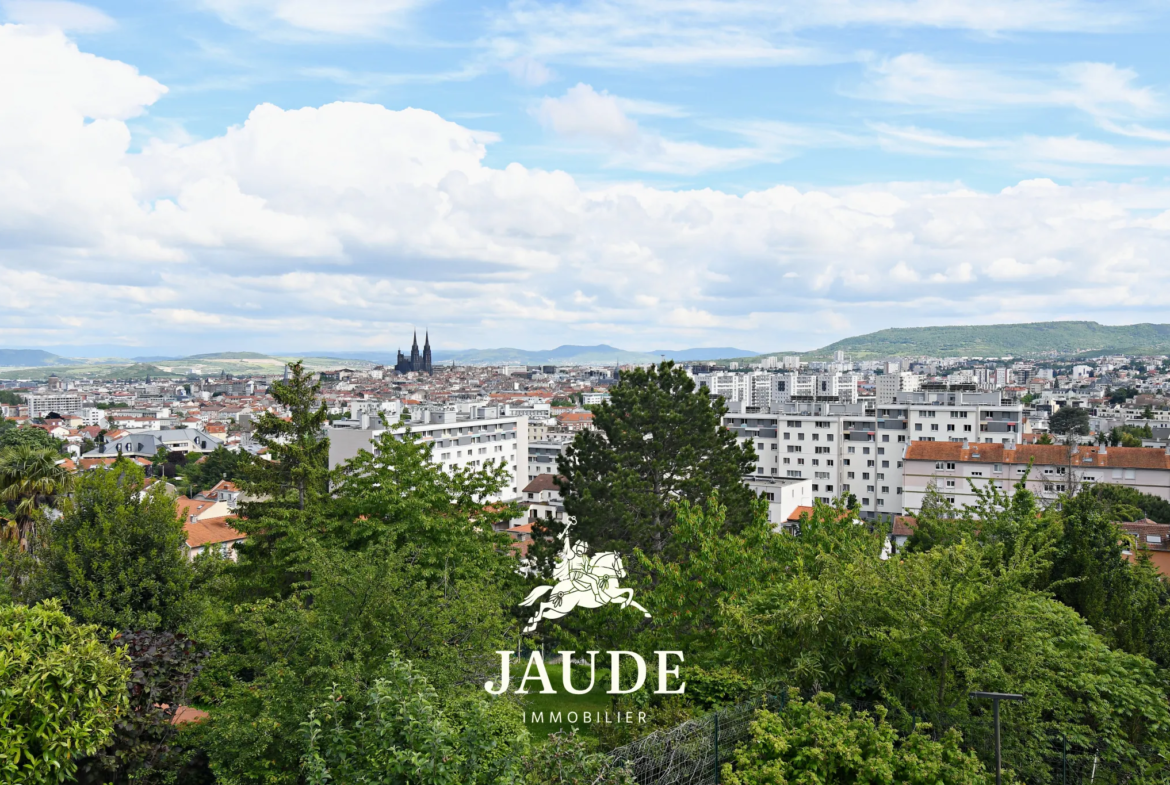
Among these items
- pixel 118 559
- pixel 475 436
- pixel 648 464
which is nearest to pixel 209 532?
pixel 648 464

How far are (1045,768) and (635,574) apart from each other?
8200 millimetres

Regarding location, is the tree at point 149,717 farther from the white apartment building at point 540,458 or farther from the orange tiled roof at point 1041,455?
the white apartment building at point 540,458

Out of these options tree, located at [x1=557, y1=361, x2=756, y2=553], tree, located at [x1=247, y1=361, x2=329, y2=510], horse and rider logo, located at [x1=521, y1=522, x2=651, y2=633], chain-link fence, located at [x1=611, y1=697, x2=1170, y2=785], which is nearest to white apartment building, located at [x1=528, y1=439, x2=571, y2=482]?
tree, located at [x1=557, y1=361, x2=756, y2=553]

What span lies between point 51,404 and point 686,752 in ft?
728

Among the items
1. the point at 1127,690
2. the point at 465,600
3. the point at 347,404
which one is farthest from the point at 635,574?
the point at 347,404

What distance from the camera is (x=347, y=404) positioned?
575 ft

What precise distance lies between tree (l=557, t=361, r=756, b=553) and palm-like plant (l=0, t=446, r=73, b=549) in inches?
525

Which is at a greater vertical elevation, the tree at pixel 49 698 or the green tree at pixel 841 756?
the tree at pixel 49 698

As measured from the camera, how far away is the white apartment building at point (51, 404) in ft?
599

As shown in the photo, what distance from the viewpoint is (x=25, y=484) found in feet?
67.3

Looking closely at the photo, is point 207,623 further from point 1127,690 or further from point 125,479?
point 1127,690

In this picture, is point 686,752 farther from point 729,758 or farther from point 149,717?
point 149,717

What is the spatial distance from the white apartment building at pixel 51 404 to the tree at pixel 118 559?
652 feet

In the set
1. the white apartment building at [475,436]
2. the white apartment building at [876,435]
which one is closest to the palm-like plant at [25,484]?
the white apartment building at [475,436]
